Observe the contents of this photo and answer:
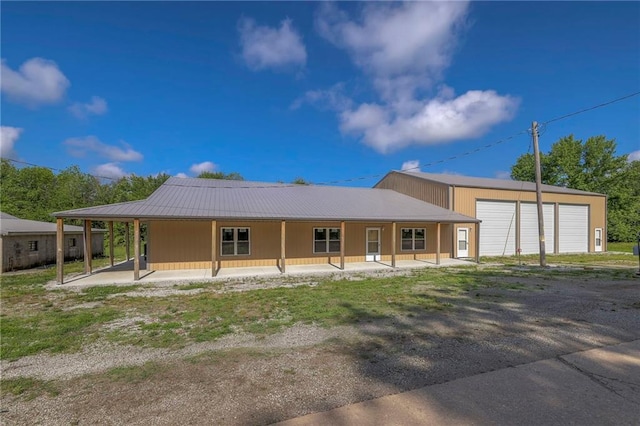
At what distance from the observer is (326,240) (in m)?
16.2

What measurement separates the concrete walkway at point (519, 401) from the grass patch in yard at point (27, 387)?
274 cm

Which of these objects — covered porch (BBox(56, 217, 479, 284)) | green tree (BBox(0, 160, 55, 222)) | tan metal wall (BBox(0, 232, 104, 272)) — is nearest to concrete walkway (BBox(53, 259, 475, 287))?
covered porch (BBox(56, 217, 479, 284))

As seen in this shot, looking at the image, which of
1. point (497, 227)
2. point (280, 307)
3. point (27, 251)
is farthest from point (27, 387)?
point (497, 227)

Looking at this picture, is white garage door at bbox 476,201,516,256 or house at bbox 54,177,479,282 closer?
house at bbox 54,177,479,282

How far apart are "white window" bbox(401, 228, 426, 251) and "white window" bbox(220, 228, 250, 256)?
26.9ft

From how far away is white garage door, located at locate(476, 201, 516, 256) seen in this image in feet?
66.0

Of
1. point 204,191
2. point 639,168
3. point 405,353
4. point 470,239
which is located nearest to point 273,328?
point 405,353

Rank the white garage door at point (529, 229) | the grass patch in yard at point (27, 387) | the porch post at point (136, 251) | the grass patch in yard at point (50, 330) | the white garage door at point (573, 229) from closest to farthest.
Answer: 1. the grass patch in yard at point (27, 387)
2. the grass patch in yard at point (50, 330)
3. the porch post at point (136, 251)
4. the white garage door at point (529, 229)
5. the white garage door at point (573, 229)

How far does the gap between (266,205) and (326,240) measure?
11.4 feet

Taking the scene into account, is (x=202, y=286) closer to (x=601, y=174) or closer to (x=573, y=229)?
(x=573, y=229)

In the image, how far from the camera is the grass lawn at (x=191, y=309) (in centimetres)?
547

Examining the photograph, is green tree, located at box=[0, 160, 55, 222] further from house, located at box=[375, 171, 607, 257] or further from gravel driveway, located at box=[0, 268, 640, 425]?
gravel driveway, located at box=[0, 268, 640, 425]

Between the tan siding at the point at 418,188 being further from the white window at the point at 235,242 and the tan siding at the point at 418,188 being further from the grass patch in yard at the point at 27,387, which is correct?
the grass patch in yard at the point at 27,387

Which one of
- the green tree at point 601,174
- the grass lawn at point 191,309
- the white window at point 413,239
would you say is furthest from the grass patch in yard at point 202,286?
the green tree at point 601,174
